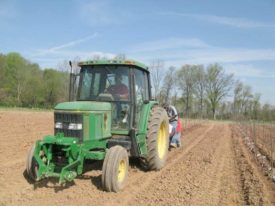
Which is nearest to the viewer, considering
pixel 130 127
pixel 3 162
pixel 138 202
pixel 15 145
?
pixel 138 202

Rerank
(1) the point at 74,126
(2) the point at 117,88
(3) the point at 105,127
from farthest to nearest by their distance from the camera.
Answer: (2) the point at 117,88 < (3) the point at 105,127 < (1) the point at 74,126

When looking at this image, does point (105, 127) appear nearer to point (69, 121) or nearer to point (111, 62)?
point (69, 121)

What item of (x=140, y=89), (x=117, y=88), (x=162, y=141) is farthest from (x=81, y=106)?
(x=162, y=141)

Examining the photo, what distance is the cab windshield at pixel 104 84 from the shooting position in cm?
734

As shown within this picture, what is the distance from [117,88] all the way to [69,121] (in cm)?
137

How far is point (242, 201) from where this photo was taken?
6137 millimetres

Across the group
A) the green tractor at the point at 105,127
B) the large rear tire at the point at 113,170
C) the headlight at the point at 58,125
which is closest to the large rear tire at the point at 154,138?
the green tractor at the point at 105,127

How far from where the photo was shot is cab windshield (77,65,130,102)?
289 inches

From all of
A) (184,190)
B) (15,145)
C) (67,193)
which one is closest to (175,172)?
(184,190)

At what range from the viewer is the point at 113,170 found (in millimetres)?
6145

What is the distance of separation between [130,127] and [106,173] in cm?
131

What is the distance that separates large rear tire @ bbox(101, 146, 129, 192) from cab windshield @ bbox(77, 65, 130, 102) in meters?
1.31

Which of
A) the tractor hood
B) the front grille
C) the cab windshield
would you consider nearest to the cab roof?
the cab windshield

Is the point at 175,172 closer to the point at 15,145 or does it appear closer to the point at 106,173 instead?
the point at 106,173
